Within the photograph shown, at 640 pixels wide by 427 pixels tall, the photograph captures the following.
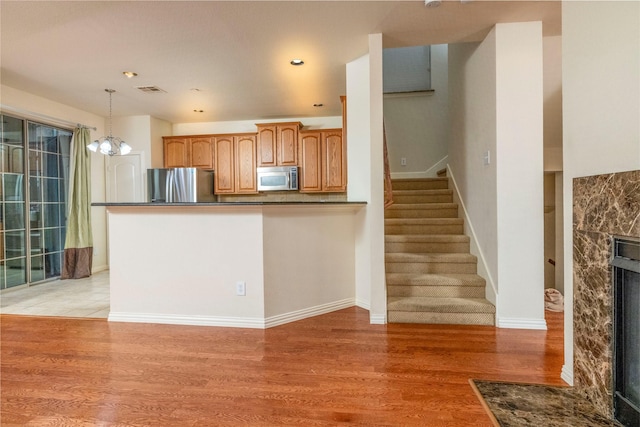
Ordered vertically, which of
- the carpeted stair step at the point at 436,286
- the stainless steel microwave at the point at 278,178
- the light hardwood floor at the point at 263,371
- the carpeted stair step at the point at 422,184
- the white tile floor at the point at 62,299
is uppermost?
the stainless steel microwave at the point at 278,178

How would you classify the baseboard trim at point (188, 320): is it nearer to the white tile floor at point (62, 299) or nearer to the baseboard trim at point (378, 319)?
the white tile floor at point (62, 299)

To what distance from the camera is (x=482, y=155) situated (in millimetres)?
3211

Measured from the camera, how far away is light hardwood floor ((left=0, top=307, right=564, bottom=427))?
1755 millimetres

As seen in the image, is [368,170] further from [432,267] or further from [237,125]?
[237,125]

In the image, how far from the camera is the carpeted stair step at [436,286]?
10.6 feet

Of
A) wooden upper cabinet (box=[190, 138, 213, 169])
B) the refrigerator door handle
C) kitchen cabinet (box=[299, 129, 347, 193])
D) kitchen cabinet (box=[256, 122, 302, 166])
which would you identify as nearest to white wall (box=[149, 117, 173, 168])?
the refrigerator door handle

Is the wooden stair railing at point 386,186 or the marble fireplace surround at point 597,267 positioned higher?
the wooden stair railing at point 386,186

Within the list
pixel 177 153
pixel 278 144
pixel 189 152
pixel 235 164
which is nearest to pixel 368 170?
pixel 278 144

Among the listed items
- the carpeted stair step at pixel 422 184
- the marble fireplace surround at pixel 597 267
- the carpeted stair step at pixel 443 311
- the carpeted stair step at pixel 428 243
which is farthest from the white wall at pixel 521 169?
the carpeted stair step at pixel 422 184

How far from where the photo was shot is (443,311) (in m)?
3.05

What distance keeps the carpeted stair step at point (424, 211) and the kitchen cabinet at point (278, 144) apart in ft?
6.48

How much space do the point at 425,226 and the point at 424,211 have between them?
13.4 inches

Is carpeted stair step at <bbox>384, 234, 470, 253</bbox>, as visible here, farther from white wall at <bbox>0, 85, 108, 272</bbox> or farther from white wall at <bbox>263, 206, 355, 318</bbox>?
white wall at <bbox>0, 85, 108, 272</bbox>

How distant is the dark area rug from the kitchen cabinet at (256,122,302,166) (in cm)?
427
